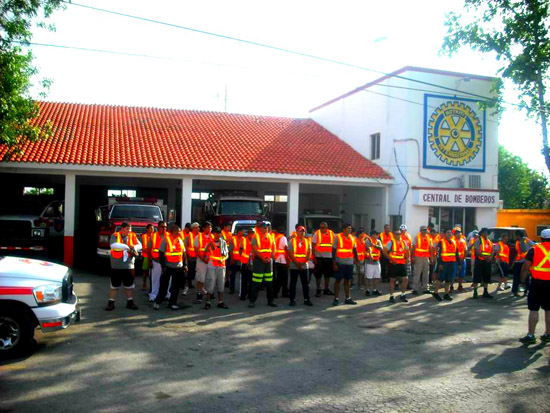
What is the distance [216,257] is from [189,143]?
Result: 11359mm

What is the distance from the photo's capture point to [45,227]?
1605cm

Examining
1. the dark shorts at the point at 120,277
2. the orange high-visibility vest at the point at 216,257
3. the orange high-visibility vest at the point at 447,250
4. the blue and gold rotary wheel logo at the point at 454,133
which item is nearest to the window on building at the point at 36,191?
the dark shorts at the point at 120,277

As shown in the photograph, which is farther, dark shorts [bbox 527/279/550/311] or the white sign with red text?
the white sign with red text

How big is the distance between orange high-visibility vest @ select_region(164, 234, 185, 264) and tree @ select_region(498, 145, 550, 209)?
42.2m

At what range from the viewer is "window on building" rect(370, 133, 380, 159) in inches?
888

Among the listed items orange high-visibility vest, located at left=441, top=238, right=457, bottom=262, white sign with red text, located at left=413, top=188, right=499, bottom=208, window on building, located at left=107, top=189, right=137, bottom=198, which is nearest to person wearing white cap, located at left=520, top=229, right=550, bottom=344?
orange high-visibility vest, located at left=441, top=238, right=457, bottom=262

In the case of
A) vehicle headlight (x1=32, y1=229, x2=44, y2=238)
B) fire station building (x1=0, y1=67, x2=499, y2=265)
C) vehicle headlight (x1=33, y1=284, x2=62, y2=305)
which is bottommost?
vehicle headlight (x1=33, y1=284, x2=62, y2=305)

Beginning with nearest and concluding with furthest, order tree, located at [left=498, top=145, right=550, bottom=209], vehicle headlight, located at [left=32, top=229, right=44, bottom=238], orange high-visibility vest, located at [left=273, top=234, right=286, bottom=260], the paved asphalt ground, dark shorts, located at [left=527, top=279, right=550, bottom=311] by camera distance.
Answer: the paved asphalt ground → dark shorts, located at [left=527, top=279, right=550, bottom=311] → orange high-visibility vest, located at [left=273, top=234, right=286, bottom=260] → vehicle headlight, located at [left=32, top=229, right=44, bottom=238] → tree, located at [left=498, top=145, right=550, bottom=209]

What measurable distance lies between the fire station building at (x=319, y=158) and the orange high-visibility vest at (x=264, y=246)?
819cm

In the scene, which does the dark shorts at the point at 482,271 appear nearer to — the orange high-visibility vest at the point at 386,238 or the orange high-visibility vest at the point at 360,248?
the orange high-visibility vest at the point at 386,238

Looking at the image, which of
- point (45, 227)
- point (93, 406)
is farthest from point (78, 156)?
point (93, 406)

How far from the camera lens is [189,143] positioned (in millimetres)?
21062

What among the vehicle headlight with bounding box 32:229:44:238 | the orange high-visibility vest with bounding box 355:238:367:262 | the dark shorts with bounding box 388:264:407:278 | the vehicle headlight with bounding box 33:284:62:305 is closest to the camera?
the vehicle headlight with bounding box 33:284:62:305

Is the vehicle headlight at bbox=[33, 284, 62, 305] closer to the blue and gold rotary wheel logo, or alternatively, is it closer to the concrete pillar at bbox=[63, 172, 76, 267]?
the concrete pillar at bbox=[63, 172, 76, 267]
